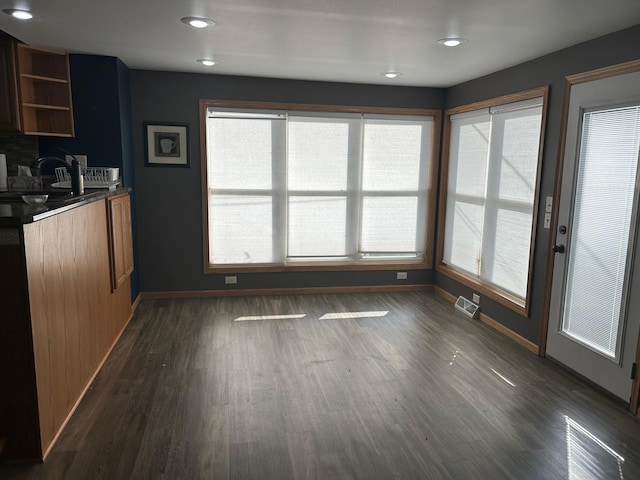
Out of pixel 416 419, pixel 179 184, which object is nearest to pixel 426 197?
pixel 179 184

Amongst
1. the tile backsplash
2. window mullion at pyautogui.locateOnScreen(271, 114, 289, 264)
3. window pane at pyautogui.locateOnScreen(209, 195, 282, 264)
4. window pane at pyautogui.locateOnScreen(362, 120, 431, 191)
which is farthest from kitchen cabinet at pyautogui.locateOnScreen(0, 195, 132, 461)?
window pane at pyautogui.locateOnScreen(362, 120, 431, 191)

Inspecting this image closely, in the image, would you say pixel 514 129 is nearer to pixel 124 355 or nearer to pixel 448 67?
pixel 448 67

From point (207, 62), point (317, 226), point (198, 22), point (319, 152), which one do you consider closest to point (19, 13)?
point (198, 22)

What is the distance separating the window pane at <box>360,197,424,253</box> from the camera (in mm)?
5305

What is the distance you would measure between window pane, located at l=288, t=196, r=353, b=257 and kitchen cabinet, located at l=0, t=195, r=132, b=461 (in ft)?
7.81

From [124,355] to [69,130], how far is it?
79.5 inches

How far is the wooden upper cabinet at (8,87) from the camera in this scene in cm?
360

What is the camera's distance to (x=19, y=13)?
2816 millimetres

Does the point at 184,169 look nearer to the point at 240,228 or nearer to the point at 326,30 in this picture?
the point at 240,228

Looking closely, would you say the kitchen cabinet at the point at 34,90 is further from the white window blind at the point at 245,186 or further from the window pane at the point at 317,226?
the window pane at the point at 317,226

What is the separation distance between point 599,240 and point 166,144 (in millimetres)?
3893

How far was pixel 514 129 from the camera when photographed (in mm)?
4000

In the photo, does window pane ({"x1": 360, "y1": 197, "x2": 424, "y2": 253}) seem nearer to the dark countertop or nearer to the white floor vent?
the white floor vent

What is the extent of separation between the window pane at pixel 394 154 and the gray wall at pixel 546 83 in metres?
0.88
